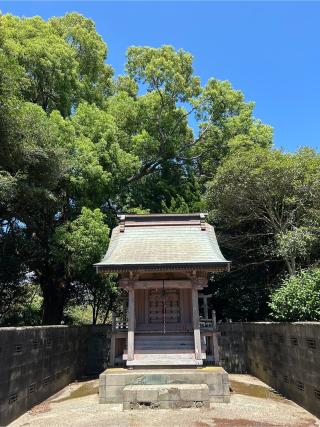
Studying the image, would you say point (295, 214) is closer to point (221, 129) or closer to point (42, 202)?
point (221, 129)

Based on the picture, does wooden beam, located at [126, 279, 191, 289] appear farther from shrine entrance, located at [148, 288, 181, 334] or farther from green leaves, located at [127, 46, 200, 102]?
green leaves, located at [127, 46, 200, 102]

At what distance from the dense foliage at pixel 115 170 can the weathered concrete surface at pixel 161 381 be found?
5.33 meters

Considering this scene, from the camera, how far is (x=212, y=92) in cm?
2284

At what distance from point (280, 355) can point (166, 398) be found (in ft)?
12.6

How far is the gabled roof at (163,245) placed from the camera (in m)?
10.9

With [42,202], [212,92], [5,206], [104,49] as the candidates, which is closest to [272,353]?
[42,202]

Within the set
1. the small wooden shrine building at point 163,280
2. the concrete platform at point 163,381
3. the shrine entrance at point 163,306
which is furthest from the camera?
the shrine entrance at point 163,306

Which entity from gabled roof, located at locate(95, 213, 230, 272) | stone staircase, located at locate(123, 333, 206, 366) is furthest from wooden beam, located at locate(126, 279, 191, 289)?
stone staircase, located at locate(123, 333, 206, 366)

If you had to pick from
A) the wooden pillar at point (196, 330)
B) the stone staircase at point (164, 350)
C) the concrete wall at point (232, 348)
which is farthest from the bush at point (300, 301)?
the concrete wall at point (232, 348)

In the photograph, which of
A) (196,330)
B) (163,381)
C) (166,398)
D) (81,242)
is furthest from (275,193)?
(166,398)

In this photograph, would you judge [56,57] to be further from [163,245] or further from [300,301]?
[300,301]

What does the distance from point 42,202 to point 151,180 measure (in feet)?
29.2

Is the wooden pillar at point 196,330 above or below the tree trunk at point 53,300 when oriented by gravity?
below

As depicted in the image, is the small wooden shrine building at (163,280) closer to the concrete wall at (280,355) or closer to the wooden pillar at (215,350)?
the wooden pillar at (215,350)
